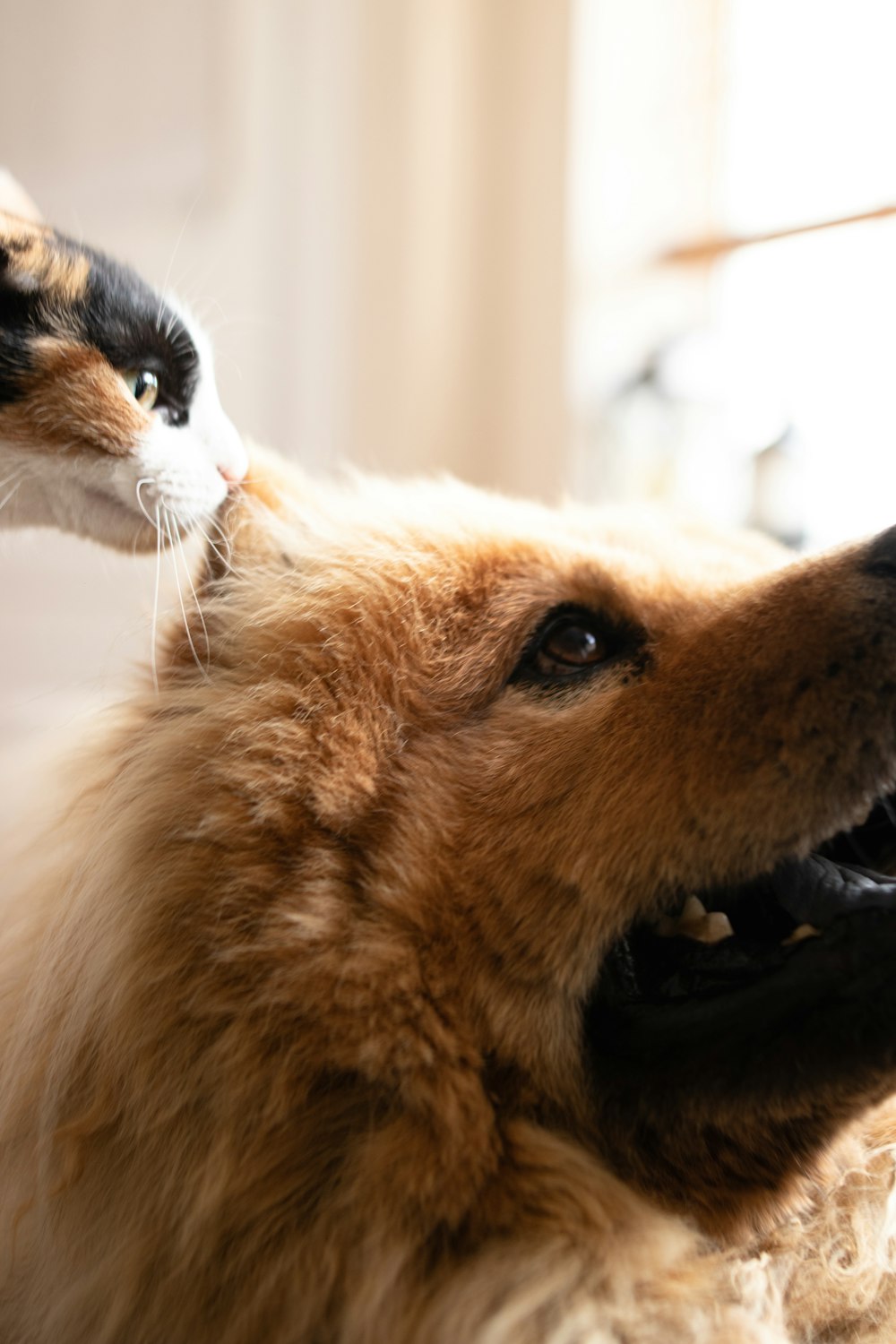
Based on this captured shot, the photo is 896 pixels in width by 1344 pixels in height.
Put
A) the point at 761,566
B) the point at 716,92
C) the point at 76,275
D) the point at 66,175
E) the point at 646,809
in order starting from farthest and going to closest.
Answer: the point at 716,92
the point at 66,175
the point at 761,566
the point at 76,275
the point at 646,809

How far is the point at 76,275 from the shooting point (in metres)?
0.86

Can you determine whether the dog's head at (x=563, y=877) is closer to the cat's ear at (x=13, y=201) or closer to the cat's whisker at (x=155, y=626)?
the cat's whisker at (x=155, y=626)

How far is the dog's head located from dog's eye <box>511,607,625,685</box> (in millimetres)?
11

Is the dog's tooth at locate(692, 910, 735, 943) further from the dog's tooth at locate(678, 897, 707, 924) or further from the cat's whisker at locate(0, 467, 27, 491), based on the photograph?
the cat's whisker at locate(0, 467, 27, 491)

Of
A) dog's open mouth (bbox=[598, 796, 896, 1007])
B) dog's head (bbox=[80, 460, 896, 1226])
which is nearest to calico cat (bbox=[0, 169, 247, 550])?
dog's head (bbox=[80, 460, 896, 1226])

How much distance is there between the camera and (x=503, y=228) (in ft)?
8.10

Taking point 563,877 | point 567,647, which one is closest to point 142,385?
point 567,647

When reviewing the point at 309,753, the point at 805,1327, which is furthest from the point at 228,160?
the point at 805,1327

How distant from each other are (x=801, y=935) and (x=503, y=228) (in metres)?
2.11

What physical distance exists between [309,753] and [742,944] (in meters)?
0.35

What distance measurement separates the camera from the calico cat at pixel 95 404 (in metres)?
0.83

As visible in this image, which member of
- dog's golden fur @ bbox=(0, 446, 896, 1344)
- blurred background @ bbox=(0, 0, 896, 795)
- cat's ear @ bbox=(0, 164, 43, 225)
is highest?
blurred background @ bbox=(0, 0, 896, 795)

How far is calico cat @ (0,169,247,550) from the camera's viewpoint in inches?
32.7

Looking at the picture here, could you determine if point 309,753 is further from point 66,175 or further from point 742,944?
point 66,175
